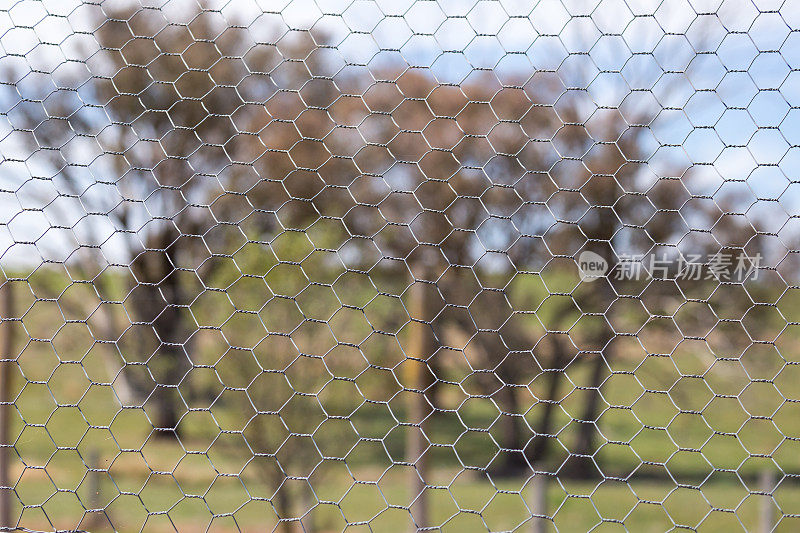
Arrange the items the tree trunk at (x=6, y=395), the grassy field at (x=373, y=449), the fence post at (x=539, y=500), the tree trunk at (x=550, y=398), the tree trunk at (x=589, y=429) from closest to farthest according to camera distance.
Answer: the tree trunk at (x=6, y=395), the fence post at (x=539, y=500), the grassy field at (x=373, y=449), the tree trunk at (x=550, y=398), the tree trunk at (x=589, y=429)

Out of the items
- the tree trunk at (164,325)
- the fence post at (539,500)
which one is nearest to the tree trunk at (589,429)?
the fence post at (539,500)

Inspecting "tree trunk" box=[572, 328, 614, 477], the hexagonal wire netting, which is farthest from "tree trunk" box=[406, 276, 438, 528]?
"tree trunk" box=[572, 328, 614, 477]

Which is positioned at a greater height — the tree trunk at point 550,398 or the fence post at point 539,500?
the fence post at point 539,500

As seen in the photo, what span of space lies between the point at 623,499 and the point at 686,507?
326 millimetres

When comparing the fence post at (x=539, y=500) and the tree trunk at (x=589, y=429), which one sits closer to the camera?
the fence post at (x=539, y=500)

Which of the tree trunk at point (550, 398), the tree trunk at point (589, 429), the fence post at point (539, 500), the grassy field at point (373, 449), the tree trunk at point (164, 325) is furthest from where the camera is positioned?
the tree trunk at point (589, 429)

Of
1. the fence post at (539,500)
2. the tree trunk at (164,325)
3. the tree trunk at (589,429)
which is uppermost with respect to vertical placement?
the fence post at (539,500)

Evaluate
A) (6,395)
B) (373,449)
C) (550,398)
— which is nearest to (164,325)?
(373,449)

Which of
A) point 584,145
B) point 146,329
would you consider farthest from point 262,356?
point 584,145

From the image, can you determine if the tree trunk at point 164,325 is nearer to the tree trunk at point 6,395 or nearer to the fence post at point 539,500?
the tree trunk at point 6,395

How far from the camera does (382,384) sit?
141 inches

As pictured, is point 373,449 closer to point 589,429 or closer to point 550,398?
point 550,398

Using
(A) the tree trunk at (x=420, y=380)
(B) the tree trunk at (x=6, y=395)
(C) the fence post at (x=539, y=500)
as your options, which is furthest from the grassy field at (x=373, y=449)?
(B) the tree trunk at (x=6, y=395)

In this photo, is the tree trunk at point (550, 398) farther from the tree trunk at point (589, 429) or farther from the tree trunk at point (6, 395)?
the tree trunk at point (6, 395)
